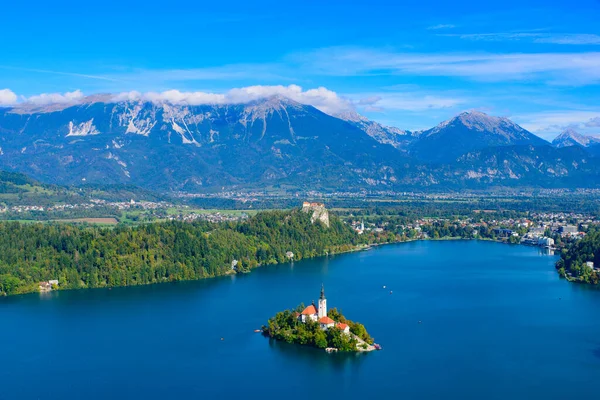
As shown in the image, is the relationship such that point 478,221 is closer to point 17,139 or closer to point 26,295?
point 26,295

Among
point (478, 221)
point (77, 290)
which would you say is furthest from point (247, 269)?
point (478, 221)

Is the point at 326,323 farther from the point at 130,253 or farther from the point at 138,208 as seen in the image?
the point at 138,208

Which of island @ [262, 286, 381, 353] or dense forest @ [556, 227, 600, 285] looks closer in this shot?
island @ [262, 286, 381, 353]

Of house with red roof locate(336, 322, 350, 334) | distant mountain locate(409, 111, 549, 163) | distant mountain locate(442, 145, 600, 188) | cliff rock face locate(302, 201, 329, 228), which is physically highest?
distant mountain locate(409, 111, 549, 163)

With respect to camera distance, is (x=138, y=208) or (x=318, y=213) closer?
(x=318, y=213)

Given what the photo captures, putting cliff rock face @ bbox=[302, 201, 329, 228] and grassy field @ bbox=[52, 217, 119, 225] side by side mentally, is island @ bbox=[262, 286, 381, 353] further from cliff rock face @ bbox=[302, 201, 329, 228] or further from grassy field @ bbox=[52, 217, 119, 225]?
grassy field @ bbox=[52, 217, 119, 225]

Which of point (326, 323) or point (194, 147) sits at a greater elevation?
point (194, 147)

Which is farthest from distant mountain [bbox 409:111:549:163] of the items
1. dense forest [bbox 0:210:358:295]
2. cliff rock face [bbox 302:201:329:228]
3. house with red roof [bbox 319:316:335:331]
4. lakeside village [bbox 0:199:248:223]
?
house with red roof [bbox 319:316:335:331]

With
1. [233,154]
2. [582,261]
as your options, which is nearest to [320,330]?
[582,261]
